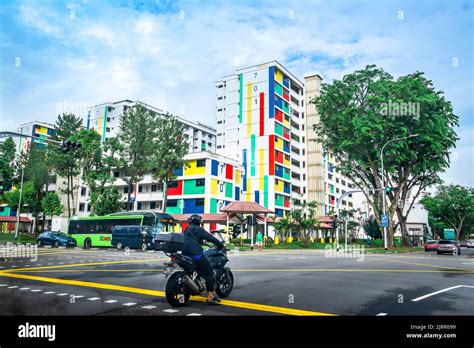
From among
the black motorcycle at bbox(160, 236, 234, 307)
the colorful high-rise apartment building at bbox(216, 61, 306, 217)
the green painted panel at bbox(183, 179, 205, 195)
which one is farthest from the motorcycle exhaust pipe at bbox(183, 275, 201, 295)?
the colorful high-rise apartment building at bbox(216, 61, 306, 217)

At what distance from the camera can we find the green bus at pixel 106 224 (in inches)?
1155

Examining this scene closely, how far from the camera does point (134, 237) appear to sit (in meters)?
29.3

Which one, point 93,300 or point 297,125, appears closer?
point 93,300

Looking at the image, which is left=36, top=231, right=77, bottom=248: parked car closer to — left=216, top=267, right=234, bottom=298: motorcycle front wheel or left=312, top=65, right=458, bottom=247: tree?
left=312, top=65, right=458, bottom=247: tree

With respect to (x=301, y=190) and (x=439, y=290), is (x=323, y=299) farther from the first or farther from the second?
(x=301, y=190)

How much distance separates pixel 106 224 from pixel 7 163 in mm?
31531

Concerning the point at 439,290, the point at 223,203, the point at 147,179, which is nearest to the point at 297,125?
the point at 223,203

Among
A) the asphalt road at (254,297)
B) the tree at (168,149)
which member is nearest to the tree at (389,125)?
the tree at (168,149)

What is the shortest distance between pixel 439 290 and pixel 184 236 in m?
6.41

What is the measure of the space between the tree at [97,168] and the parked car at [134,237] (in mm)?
11520

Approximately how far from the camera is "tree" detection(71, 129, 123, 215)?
41.1 metres

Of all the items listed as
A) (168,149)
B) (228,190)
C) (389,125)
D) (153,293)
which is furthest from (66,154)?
(153,293)

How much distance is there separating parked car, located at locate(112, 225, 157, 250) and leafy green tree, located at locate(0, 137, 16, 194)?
32440mm

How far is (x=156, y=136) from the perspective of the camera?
4053 centimetres
